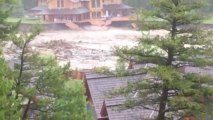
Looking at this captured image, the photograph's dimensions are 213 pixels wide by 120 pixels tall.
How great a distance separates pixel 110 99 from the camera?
14.3 metres

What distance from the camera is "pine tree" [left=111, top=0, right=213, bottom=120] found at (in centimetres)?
1040

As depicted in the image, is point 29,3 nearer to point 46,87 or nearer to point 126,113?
point 126,113

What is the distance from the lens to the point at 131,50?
10.9 meters

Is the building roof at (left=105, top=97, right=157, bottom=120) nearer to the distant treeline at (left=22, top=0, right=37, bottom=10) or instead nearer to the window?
the window

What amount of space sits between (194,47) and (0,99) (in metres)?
5.15

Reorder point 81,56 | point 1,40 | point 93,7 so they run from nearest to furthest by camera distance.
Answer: point 1,40 < point 81,56 < point 93,7

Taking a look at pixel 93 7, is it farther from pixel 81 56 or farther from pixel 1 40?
pixel 1 40

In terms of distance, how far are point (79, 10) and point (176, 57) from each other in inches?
2432

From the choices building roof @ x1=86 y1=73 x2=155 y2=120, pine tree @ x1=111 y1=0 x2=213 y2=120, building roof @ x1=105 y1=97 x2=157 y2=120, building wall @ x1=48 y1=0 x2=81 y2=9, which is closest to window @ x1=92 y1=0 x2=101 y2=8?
building wall @ x1=48 y1=0 x2=81 y2=9

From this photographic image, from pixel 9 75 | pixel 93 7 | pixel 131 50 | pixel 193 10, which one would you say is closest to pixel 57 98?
pixel 9 75

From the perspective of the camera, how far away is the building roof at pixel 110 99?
1374cm

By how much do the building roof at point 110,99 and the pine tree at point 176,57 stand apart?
249 centimetres

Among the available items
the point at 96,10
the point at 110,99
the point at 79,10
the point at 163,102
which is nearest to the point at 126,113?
the point at 110,99

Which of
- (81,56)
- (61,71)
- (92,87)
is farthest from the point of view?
(81,56)
